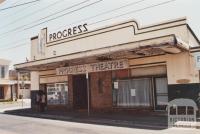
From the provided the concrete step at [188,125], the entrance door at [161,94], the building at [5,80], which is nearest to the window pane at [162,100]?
the entrance door at [161,94]

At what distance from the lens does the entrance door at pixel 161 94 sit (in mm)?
21203

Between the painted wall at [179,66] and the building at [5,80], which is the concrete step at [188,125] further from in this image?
the building at [5,80]

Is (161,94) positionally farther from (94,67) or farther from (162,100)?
(94,67)

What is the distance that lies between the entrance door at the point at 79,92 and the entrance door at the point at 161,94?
29.0ft

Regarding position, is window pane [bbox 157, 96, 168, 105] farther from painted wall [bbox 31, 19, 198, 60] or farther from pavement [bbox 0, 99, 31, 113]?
pavement [bbox 0, 99, 31, 113]

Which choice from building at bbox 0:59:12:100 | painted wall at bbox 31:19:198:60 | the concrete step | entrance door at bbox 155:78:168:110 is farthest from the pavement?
the concrete step

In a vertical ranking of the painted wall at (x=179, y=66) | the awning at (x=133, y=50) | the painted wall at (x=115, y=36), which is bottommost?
the painted wall at (x=179, y=66)

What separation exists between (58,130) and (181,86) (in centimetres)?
750

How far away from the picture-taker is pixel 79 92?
28953mm

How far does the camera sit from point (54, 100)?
3044 centimetres

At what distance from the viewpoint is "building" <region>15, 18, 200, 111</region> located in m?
19.6

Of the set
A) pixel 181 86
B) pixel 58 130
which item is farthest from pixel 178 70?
pixel 58 130

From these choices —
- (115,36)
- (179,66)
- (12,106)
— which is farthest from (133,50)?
(12,106)

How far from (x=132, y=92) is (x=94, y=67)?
3465mm
